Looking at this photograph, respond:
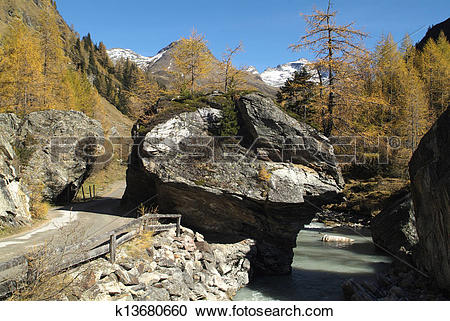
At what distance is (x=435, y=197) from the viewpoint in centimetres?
960

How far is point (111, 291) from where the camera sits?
29.0ft

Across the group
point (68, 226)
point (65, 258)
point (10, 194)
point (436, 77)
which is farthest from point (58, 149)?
point (436, 77)

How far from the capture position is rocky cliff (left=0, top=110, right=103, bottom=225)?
64.6ft

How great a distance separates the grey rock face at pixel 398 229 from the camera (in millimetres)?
16117

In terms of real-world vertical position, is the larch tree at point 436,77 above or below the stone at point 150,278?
above

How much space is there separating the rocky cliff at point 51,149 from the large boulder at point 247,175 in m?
7.97

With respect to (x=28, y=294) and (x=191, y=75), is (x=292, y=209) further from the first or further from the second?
(x=191, y=75)

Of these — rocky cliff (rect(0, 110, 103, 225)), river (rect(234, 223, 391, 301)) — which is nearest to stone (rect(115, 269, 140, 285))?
river (rect(234, 223, 391, 301))

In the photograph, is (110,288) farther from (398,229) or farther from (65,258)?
(398,229)

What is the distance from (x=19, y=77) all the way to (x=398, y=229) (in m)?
32.4

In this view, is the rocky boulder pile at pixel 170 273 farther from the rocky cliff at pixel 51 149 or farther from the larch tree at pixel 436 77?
the larch tree at pixel 436 77

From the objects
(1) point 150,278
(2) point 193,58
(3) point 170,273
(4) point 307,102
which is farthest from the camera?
(2) point 193,58

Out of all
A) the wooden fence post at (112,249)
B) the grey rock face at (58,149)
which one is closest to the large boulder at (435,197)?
the wooden fence post at (112,249)
